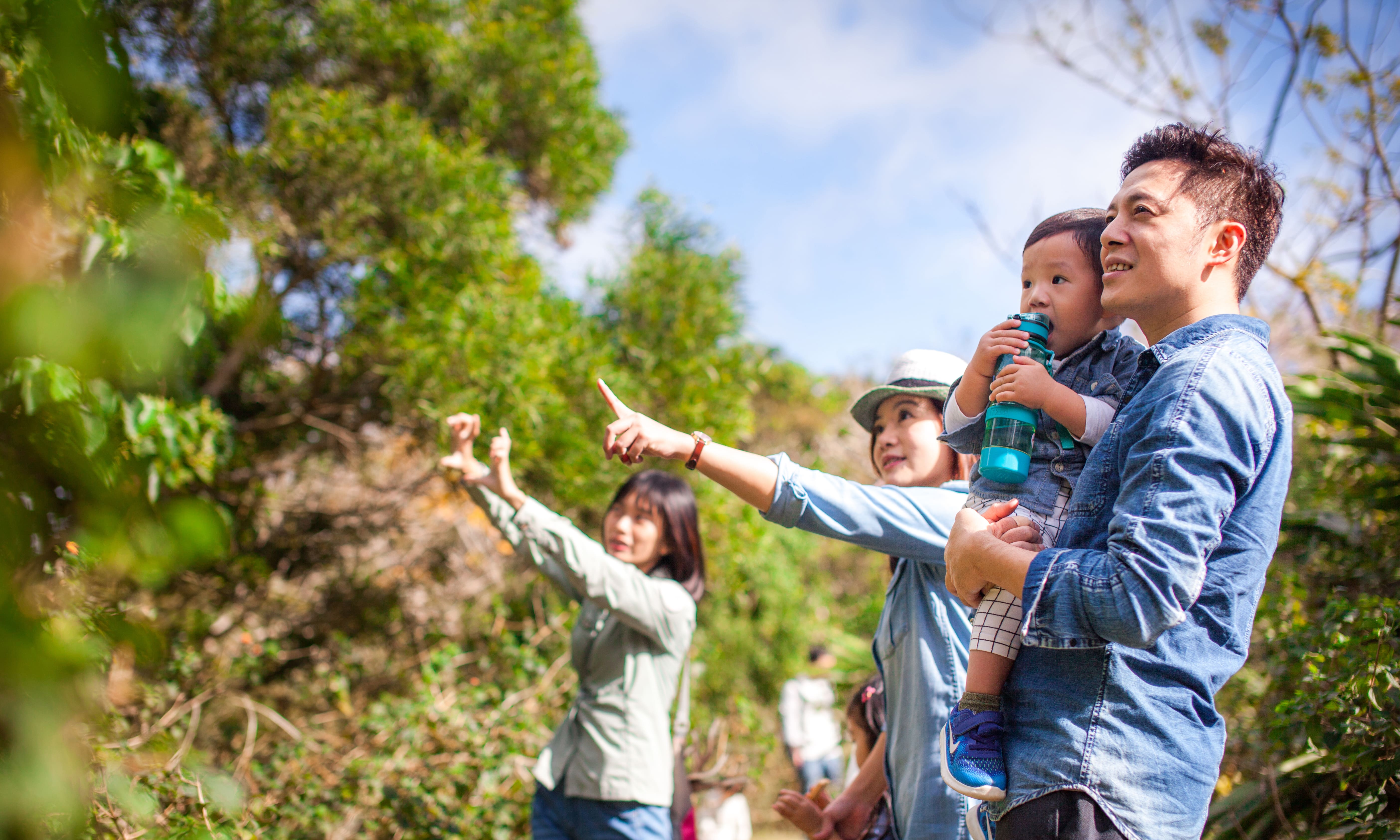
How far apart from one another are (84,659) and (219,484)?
152 inches

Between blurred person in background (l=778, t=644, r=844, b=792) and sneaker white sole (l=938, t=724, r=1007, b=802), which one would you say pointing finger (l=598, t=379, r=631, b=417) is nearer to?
sneaker white sole (l=938, t=724, r=1007, b=802)

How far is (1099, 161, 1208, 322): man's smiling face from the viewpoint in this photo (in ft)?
3.91

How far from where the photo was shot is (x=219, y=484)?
158 inches

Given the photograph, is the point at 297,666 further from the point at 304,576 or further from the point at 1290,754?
the point at 1290,754

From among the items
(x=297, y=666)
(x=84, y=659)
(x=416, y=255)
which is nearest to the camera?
(x=84, y=659)

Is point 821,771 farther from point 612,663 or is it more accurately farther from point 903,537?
point 903,537

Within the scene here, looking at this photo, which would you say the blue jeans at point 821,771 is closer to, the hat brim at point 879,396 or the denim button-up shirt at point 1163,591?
the hat brim at point 879,396

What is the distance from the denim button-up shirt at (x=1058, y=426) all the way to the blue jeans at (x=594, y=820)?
167 cm

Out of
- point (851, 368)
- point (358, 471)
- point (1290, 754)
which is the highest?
point (851, 368)

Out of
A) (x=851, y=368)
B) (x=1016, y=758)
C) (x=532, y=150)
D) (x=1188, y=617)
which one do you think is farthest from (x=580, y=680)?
(x=851, y=368)

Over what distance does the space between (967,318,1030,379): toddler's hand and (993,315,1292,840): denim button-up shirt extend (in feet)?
0.70

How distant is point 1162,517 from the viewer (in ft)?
3.28

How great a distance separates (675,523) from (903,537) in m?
1.38

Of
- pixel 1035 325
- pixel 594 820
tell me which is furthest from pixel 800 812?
pixel 1035 325
